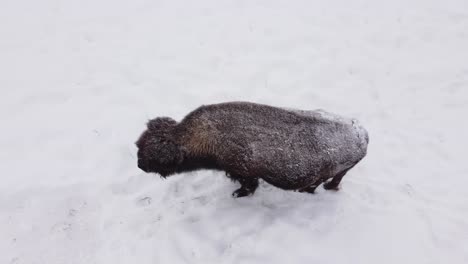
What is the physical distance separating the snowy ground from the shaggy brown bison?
889 millimetres

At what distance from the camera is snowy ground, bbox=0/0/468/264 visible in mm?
4766

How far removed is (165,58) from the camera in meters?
8.85

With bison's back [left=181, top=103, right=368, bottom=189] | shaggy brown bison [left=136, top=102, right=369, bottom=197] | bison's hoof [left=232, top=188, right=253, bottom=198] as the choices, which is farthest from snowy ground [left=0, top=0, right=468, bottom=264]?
bison's back [left=181, top=103, right=368, bottom=189]

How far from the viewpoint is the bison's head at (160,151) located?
180 inches

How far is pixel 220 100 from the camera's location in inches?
297

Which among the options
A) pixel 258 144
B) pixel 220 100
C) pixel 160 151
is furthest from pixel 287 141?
pixel 220 100

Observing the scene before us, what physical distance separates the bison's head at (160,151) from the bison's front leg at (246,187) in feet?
3.47

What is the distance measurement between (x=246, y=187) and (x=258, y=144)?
1121 millimetres

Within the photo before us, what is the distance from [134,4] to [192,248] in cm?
914

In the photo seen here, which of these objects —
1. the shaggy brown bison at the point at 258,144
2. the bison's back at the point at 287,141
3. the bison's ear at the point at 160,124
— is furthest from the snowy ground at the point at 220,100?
the bison's ear at the point at 160,124

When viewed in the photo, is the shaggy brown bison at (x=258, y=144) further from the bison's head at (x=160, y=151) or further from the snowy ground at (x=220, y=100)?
the snowy ground at (x=220, y=100)

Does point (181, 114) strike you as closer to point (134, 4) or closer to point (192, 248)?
point (192, 248)

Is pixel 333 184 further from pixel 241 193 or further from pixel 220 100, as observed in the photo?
pixel 220 100

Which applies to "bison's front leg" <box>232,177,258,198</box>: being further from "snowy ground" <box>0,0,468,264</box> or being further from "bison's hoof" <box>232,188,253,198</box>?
"snowy ground" <box>0,0,468,264</box>
